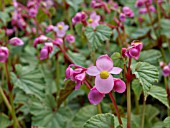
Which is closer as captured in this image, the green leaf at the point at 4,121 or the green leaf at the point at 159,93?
the green leaf at the point at 159,93

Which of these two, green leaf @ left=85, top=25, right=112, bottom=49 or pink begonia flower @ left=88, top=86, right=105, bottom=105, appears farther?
green leaf @ left=85, top=25, right=112, bottom=49

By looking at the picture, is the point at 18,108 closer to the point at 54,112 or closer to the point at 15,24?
the point at 54,112

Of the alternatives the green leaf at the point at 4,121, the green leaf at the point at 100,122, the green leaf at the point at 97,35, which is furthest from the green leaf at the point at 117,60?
the green leaf at the point at 4,121

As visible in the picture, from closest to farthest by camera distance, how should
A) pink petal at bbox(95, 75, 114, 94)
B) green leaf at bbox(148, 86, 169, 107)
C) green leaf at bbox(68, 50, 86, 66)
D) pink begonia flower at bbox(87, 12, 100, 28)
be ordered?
pink petal at bbox(95, 75, 114, 94) → green leaf at bbox(148, 86, 169, 107) → pink begonia flower at bbox(87, 12, 100, 28) → green leaf at bbox(68, 50, 86, 66)

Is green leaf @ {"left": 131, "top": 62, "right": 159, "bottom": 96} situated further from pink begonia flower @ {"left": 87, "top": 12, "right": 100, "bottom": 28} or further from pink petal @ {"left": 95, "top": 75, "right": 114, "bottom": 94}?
pink begonia flower @ {"left": 87, "top": 12, "right": 100, "bottom": 28}

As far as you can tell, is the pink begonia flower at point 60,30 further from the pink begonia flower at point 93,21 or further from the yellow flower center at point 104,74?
the yellow flower center at point 104,74

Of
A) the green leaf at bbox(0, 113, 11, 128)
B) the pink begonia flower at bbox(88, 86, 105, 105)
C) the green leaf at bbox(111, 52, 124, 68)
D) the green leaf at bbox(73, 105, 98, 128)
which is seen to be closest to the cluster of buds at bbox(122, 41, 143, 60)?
the green leaf at bbox(111, 52, 124, 68)
